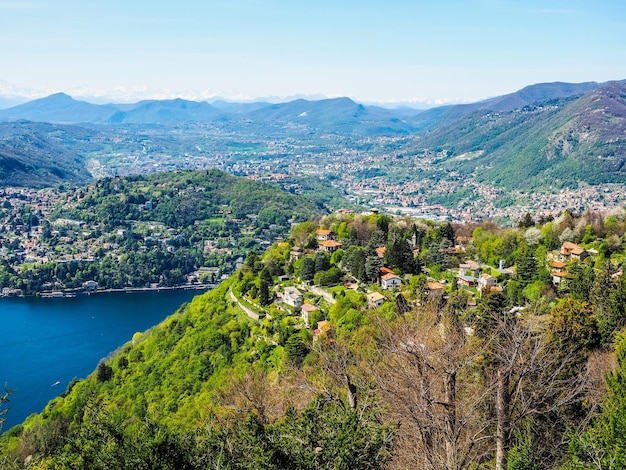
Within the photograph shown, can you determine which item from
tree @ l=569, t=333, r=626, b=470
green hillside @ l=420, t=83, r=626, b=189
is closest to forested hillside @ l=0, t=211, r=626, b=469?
tree @ l=569, t=333, r=626, b=470

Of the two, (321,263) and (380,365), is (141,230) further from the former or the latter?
(380,365)

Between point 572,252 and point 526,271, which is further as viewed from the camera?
point 572,252

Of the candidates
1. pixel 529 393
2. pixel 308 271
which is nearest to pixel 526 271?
pixel 308 271

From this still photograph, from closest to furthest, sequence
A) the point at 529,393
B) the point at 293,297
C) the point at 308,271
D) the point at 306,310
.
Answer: the point at 529,393
the point at 306,310
the point at 293,297
the point at 308,271

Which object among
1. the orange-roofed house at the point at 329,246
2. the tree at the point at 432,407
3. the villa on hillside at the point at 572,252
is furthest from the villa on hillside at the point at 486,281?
the tree at the point at 432,407

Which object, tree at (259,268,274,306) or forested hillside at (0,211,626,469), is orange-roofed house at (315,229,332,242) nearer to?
forested hillside at (0,211,626,469)

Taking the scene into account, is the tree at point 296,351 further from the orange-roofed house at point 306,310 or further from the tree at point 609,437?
the tree at point 609,437

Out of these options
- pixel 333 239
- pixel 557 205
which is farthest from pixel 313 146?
pixel 333 239
